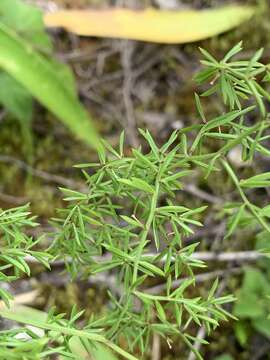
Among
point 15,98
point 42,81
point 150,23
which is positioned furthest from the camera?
point 150,23

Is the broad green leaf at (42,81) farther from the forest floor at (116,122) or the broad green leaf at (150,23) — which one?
the broad green leaf at (150,23)

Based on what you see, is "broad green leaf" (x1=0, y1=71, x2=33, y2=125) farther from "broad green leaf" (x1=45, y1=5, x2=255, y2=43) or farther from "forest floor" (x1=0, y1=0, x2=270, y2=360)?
"broad green leaf" (x1=45, y1=5, x2=255, y2=43)

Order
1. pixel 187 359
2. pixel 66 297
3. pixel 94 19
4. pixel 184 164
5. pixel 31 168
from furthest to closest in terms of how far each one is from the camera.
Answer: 1. pixel 94 19
2. pixel 31 168
3. pixel 66 297
4. pixel 187 359
5. pixel 184 164

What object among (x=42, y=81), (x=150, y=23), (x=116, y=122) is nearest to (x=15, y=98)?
(x=42, y=81)

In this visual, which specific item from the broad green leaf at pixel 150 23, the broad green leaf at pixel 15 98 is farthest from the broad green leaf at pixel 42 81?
the broad green leaf at pixel 150 23

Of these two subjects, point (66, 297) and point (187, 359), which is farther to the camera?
point (66, 297)

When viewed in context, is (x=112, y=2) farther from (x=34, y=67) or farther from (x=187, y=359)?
(x=187, y=359)

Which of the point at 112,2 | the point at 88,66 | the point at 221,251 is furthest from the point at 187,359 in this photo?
the point at 112,2

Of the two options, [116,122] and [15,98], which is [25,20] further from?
[116,122]
